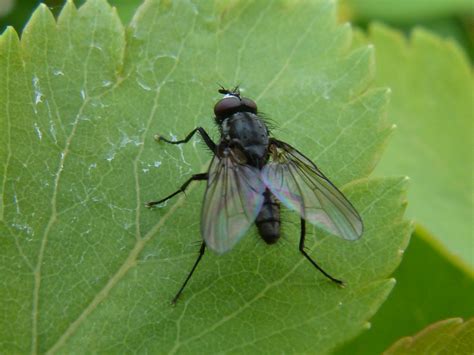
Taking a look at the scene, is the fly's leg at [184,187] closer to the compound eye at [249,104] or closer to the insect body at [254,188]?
the insect body at [254,188]

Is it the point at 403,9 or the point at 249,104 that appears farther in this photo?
the point at 403,9

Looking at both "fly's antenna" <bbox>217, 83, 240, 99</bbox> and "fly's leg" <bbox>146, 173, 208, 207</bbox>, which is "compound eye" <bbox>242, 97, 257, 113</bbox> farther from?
"fly's leg" <bbox>146, 173, 208, 207</bbox>

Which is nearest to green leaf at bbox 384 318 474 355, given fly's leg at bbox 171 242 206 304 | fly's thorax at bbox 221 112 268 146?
fly's leg at bbox 171 242 206 304

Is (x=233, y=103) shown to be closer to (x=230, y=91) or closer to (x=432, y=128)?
(x=230, y=91)

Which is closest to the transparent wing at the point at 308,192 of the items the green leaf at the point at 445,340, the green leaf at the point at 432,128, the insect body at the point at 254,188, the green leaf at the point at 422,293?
the insect body at the point at 254,188

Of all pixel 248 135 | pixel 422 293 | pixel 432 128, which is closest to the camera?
pixel 248 135

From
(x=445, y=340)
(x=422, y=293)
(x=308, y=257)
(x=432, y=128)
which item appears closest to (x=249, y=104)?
(x=308, y=257)
